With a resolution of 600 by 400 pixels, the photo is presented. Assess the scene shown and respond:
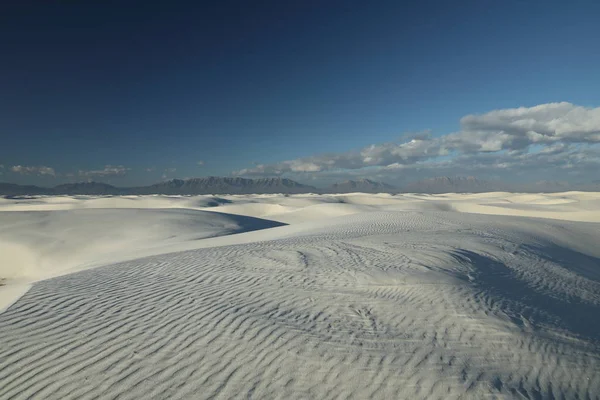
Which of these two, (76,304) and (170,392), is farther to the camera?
(76,304)

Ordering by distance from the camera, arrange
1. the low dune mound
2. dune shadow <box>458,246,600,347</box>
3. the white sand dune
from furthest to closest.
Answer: the low dune mound, dune shadow <box>458,246,600,347</box>, the white sand dune

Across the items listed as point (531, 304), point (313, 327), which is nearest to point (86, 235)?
point (313, 327)

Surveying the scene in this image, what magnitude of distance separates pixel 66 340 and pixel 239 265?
4.71m

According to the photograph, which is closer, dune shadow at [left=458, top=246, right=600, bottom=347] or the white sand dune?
the white sand dune

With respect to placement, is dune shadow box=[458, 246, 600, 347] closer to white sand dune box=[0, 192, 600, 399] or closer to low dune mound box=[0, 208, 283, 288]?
white sand dune box=[0, 192, 600, 399]

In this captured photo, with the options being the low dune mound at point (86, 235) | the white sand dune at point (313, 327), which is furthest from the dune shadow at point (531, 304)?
the low dune mound at point (86, 235)

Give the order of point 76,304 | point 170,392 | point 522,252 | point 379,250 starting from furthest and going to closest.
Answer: point 522,252
point 379,250
point 76,304
point 170,392

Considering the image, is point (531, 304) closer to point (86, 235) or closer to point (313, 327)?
point (313, 327)

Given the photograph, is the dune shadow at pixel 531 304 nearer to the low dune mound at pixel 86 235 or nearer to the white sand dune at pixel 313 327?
the white sand dune at pixel 313 327

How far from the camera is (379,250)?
35.2ft

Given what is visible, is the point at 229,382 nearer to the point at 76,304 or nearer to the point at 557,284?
the point at 76,304

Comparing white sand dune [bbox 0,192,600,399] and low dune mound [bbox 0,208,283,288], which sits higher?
white sand dune [bbox 0,192,600,399]

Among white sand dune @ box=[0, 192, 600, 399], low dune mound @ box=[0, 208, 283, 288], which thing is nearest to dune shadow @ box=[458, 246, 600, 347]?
white sand dune @ box=[0, 192, 600, 399]

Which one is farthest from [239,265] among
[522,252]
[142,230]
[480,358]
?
[142,230]
